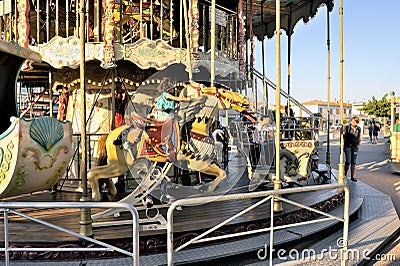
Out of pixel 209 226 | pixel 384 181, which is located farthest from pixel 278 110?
pixel 384 181

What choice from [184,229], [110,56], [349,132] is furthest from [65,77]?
[349,132]

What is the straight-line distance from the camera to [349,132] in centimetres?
956

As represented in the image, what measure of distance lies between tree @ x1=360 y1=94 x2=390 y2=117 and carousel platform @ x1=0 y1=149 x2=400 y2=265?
160ft

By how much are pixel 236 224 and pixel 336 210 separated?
2.45 metres

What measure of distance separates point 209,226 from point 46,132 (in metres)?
2.56

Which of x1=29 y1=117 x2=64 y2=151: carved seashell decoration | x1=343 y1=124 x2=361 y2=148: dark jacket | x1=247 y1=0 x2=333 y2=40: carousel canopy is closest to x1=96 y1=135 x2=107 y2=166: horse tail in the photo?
x1=29 y1=117 x2=64 y2=151: carved seashell decoration

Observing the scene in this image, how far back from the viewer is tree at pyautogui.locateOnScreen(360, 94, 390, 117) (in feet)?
165

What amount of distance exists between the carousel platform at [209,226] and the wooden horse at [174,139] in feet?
2.54

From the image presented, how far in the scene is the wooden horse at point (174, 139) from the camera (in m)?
5.43

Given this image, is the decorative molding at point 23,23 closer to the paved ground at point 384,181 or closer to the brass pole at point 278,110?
the brass pole at point 278,110

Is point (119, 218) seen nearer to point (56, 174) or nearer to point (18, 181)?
point (56, 174)

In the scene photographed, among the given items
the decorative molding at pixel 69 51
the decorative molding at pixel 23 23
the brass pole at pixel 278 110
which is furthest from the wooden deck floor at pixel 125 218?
the decorative molding at pixel 23 23

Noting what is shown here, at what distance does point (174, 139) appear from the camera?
5.50 meters

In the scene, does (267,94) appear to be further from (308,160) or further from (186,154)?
(186,154)
